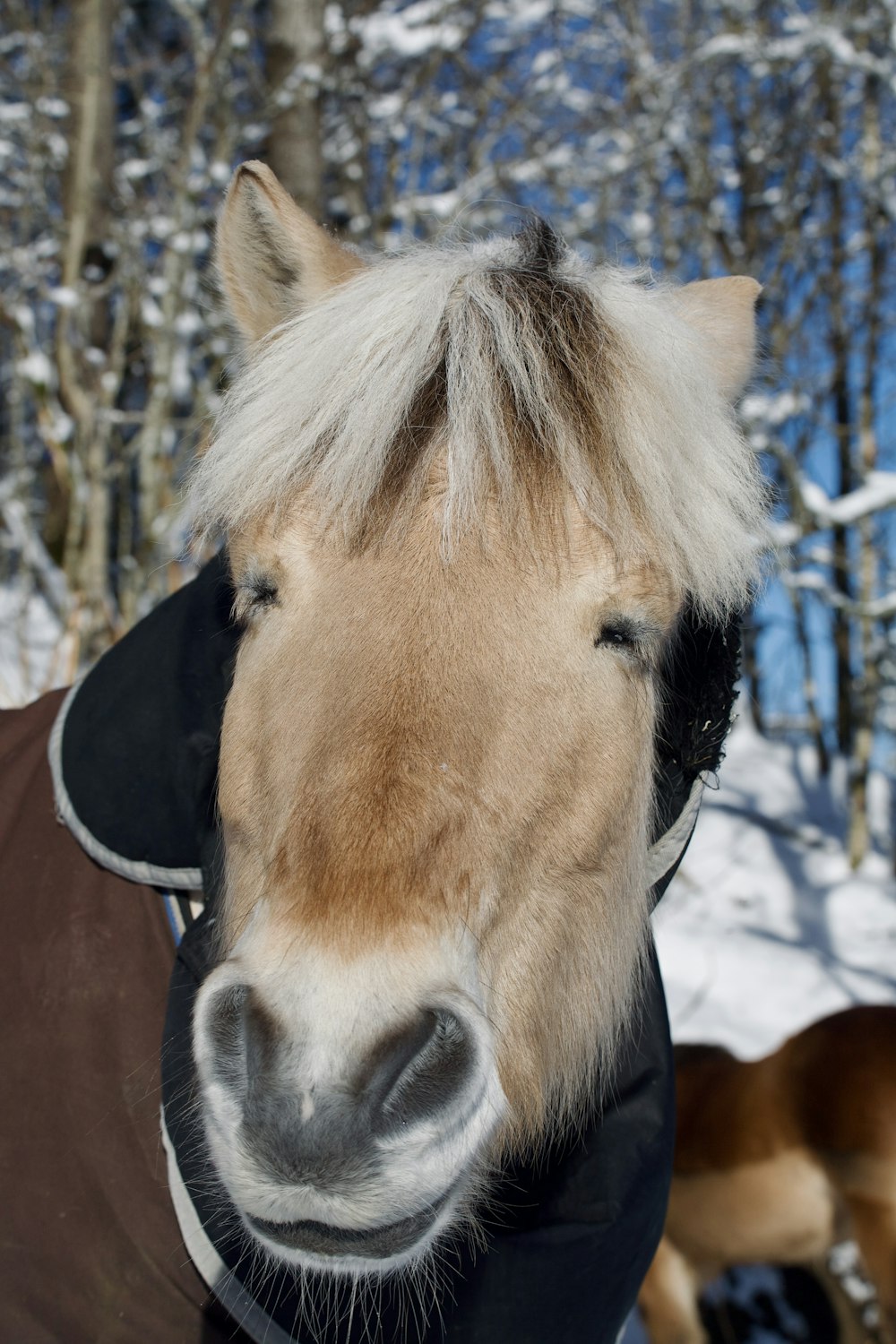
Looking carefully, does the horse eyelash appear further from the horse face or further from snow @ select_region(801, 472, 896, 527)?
snow @ select_region(801, 472, 896, 527)

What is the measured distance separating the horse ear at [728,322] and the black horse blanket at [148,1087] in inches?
21.4

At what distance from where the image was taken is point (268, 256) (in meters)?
1.78

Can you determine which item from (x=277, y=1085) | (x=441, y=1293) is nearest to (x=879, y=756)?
(x=441, y=1293)

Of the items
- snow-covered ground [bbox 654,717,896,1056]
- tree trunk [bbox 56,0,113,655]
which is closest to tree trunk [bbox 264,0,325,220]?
tree trunk [bbox 56,0,113,655]

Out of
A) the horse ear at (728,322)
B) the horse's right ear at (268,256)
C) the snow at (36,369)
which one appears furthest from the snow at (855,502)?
the snow at (36,369)

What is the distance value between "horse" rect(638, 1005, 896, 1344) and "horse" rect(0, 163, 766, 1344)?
1.60 metres

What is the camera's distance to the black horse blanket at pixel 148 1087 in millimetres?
1431

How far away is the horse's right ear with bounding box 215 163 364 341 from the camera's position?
5.40 ft

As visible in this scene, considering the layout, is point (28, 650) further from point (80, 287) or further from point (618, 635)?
point (618, 635)

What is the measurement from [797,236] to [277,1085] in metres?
9.37

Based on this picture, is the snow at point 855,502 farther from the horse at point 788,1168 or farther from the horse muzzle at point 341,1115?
the horse muzzle at point 341,1115

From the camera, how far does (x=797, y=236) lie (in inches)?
328

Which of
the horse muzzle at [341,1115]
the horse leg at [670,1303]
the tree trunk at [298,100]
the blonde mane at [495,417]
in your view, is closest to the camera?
the horse muzzle at [341,1115]

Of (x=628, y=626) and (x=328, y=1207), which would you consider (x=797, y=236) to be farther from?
(x=328, y=1207)
